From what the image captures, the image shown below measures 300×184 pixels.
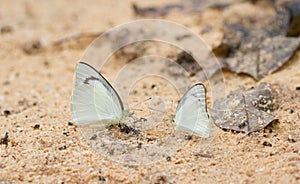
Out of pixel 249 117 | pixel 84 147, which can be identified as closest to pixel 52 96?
pixel 84 147

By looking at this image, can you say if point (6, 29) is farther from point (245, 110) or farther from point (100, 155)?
point (245, 110)

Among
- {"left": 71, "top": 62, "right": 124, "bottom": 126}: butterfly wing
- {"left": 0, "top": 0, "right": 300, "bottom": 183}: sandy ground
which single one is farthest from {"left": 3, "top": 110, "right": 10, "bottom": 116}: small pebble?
{"left": 71, "top": 62, "right": 124, "bottom": 126}: butterfly wing

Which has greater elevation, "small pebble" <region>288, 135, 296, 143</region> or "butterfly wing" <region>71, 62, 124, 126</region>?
"butterfly wing" <region>71, 62, 124, 126</region>

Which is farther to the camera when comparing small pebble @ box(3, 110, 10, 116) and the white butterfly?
small pebble @ box(3, 110, 10, 116)

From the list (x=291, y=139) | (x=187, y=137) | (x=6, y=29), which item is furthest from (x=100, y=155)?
(x=6, y=29)

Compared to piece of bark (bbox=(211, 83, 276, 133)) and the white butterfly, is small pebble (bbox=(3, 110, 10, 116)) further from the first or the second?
piece of bark (bbox=(211, 83, 276, 133))

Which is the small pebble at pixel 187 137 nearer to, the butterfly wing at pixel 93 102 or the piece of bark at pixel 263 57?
the butterfly wing at pixel 93 102

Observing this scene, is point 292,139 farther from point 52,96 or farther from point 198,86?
point 52,96
